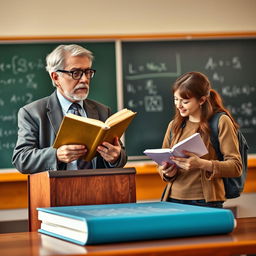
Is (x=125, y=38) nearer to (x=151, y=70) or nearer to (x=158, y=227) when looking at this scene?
(x=151, y=70)

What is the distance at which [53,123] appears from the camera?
2338 mm

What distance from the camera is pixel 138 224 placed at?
4.16 ft

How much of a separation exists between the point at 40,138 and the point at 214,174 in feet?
2.48

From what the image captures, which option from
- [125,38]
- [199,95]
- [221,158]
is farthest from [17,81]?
[221,158]

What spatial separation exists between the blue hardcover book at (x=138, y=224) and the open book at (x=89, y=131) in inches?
22.7

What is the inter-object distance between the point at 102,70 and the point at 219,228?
3.49m

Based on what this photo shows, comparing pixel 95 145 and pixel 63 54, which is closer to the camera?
pixel 95 145

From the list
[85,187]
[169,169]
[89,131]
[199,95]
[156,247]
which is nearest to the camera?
[156,247]

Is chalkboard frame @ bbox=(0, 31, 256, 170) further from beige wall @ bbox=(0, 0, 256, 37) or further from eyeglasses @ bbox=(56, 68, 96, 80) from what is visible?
eyeglasses @ bbox=(56, 68, 96, 80)

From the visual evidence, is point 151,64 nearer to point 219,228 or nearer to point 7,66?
point 7,66

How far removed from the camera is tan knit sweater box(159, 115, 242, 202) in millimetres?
2547

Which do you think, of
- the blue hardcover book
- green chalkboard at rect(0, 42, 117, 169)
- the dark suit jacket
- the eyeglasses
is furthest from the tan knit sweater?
green chalkboard at rect(0, 42, 117, 169)

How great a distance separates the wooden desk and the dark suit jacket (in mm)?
781

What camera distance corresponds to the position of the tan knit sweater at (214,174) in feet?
8.36
